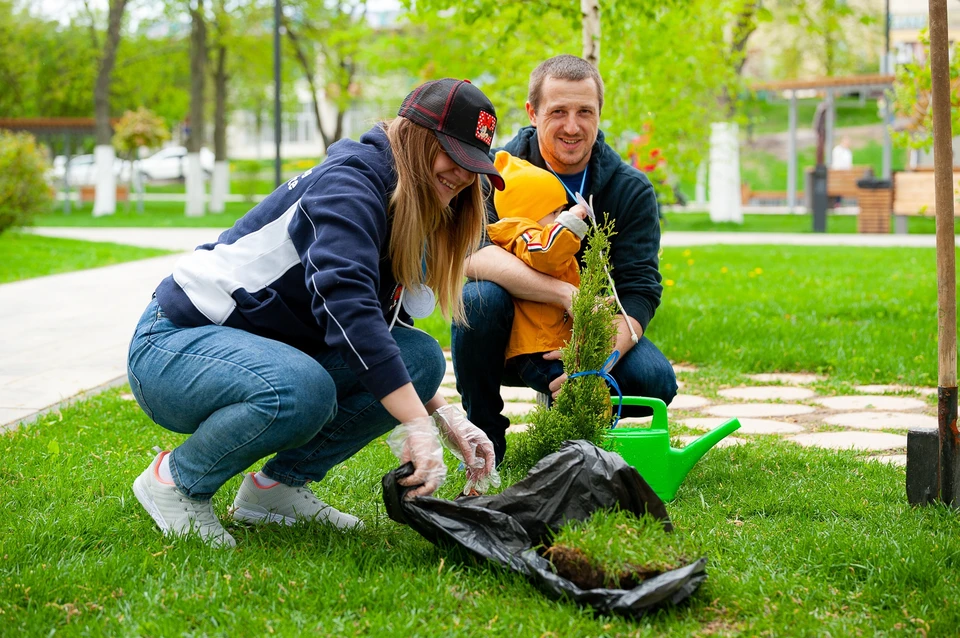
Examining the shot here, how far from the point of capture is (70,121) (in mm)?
26469

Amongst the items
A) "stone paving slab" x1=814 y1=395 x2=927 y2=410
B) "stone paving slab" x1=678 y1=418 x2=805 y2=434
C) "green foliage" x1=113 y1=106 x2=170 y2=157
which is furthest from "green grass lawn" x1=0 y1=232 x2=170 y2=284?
"green foliage" x1=113 y1=106 x2=170 y2=157

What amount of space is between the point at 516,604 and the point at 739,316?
17.1ft

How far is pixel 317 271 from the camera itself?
2469 mm

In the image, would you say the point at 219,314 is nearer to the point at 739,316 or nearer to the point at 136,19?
the point at 739,316

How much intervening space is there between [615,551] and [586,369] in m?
0.75

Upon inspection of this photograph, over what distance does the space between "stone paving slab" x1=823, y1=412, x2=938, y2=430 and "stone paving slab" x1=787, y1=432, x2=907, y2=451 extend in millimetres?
137

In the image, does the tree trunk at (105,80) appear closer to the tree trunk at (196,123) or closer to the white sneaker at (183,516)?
the tree trunk at (196,123)

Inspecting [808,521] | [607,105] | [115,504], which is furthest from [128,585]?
[607,105]

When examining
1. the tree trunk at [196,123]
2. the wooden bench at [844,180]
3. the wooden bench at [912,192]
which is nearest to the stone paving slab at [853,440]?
the wooden bench at [912,192]

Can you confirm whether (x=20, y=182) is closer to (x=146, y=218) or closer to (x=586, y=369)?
(x=146, y=218)

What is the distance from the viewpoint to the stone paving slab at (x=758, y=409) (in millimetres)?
4742

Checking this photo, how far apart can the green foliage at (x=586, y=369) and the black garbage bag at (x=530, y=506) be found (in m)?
0.27

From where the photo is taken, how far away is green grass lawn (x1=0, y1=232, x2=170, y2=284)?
439 inches

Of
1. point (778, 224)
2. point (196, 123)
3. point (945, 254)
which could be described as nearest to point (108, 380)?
point (945, 254)
